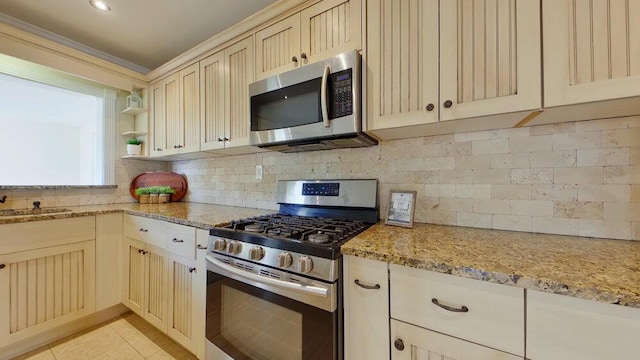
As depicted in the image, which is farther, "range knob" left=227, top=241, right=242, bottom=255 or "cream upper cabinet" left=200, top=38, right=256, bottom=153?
"cream upper cabinet" left=200, top=38, right=256, bottom=153

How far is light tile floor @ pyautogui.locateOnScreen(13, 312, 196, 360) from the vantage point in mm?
1644

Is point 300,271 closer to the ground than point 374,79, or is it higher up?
closer to the ground

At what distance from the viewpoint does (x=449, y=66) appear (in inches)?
42.2

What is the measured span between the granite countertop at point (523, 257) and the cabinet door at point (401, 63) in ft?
1.79

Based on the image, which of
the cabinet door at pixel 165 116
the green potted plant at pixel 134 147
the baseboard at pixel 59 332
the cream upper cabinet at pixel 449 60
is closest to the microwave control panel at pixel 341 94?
the cream upper cabinet at pixel 449 60

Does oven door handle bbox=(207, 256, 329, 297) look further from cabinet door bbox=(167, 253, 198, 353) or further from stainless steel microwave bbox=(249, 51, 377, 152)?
stainless steel microwave bbox=(249, 51, 377, 152)

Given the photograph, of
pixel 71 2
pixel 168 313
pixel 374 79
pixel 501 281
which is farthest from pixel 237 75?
pixel 501 281

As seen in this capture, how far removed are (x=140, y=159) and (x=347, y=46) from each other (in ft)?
8.61

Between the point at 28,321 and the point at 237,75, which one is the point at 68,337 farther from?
the point at 237,75

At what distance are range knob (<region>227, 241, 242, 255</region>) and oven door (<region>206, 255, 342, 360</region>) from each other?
0.17 feet

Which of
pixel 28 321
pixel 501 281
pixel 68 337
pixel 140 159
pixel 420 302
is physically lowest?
pixel 68 337

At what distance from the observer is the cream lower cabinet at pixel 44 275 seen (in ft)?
5.24

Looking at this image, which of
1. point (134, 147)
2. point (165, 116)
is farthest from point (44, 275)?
point (165, 116)

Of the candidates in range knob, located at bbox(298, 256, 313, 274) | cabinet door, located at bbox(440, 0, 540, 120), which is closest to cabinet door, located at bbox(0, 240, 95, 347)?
range knob, located at bbox(298, 256, 313, 274)
